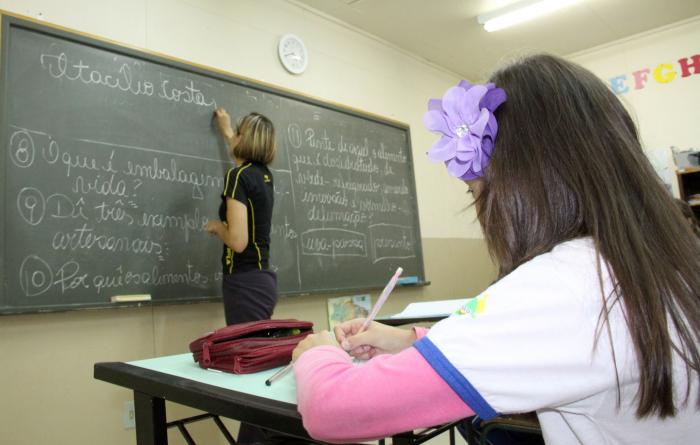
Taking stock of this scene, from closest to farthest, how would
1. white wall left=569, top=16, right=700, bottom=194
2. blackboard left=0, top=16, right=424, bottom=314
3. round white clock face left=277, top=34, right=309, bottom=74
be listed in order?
blackboard left=0, top=16, right=424, bottom=314
round white clock face left=277, top=34, right=309, bottom=74
white wall left=569, top=16, right=700, bottom=194

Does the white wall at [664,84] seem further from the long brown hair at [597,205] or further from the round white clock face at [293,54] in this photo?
the long brown hair at [597,205]

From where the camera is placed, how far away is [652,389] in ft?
1.90

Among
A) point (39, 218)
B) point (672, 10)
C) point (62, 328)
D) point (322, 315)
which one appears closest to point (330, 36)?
point (322, 315)

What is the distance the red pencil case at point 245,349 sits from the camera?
1024mm

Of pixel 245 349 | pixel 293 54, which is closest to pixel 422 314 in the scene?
pixel 245 349

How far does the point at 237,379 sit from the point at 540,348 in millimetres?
617

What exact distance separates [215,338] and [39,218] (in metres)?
1.33

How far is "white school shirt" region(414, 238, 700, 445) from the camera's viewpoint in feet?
1.84

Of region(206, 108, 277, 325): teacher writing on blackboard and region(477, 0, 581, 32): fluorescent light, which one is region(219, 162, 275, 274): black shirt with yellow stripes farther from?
region(477, 0, 581, 32): fluorescent light

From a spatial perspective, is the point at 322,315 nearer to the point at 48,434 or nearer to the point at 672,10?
the point at 48,434

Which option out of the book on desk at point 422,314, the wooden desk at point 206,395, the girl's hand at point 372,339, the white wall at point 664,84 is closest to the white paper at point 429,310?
the book on desk at point 422,314

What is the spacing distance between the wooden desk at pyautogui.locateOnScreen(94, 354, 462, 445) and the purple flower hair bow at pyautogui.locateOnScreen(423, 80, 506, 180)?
1.40ft

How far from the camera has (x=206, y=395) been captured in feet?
Answer: 2.82

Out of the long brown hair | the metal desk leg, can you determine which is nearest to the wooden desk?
the metal desk leg
